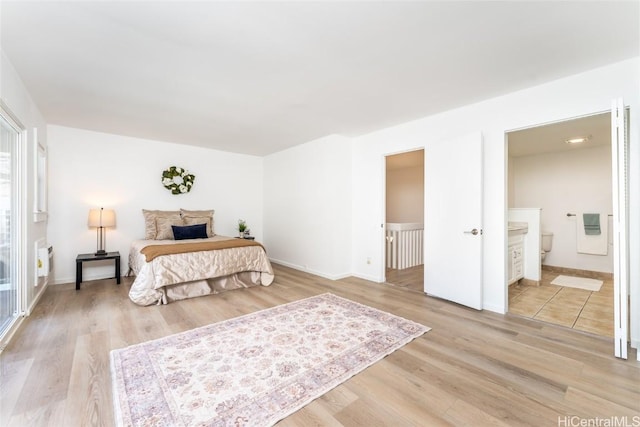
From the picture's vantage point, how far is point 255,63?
2373mm

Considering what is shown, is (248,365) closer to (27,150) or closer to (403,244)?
(27,150)

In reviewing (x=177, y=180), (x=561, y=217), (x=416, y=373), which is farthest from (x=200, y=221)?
(x=561, y=217)

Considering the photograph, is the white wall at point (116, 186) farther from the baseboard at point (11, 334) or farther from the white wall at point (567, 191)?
the white wall at point (567, 191)

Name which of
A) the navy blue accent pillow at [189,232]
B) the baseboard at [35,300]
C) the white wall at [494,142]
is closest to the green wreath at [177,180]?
the navy blue accent pillow at [189,232]

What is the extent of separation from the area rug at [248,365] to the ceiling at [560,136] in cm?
299

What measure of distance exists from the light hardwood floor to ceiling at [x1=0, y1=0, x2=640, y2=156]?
238 centimetres

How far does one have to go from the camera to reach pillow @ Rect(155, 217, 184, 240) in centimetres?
473

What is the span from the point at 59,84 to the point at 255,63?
6.90ft

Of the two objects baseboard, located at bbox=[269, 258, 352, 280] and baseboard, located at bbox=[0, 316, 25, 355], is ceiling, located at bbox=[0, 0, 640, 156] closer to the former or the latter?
baseboard, located at bbox=[0, 316, 25, 355]

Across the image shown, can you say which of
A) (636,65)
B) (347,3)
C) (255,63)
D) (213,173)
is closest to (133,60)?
(255,63)

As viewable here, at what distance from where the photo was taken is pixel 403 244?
5.45m

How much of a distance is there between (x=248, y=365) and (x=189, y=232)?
329cm
